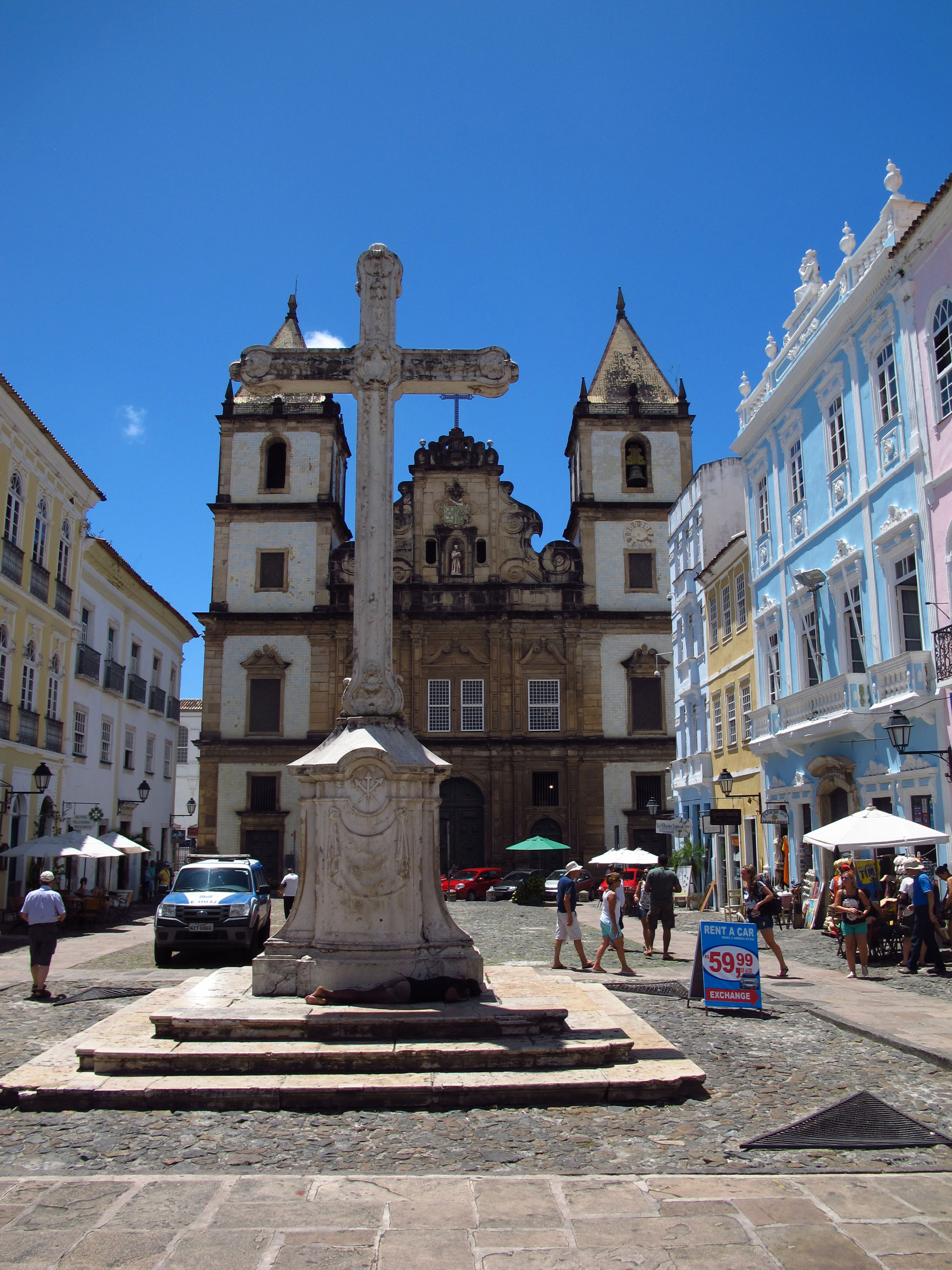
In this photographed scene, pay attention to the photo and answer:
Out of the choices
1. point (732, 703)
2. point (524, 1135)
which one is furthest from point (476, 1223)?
point (732, 703)

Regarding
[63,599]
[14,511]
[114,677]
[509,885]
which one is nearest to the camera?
[14,511]

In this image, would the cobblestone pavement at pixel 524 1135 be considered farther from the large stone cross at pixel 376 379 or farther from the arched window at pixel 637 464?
the arched window at pixel 637 464

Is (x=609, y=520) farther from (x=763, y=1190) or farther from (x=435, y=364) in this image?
(x=763, y=1190)

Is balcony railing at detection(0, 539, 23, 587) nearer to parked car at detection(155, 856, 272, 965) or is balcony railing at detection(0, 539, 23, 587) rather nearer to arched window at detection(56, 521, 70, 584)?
arched window at detection(56, 521, 70, 584)

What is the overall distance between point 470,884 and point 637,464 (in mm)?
18624

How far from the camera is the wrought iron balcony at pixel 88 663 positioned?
28078 millimetres

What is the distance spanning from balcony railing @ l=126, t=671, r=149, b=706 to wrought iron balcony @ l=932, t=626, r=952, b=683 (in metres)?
24.5

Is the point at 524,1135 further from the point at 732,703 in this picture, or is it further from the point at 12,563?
the point at 732,703

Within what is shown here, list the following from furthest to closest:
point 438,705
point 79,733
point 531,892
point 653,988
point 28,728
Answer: point 438,705, point 531,892, point 79,733, point 28,728, point 653,988

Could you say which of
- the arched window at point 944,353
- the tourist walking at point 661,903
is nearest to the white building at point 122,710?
the tourist walking at point 661,903

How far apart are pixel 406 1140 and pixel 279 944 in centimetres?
303

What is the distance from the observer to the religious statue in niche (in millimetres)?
41875

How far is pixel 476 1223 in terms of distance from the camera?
4559mm

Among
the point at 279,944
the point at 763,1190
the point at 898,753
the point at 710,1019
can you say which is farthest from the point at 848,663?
the point at 763,1190
